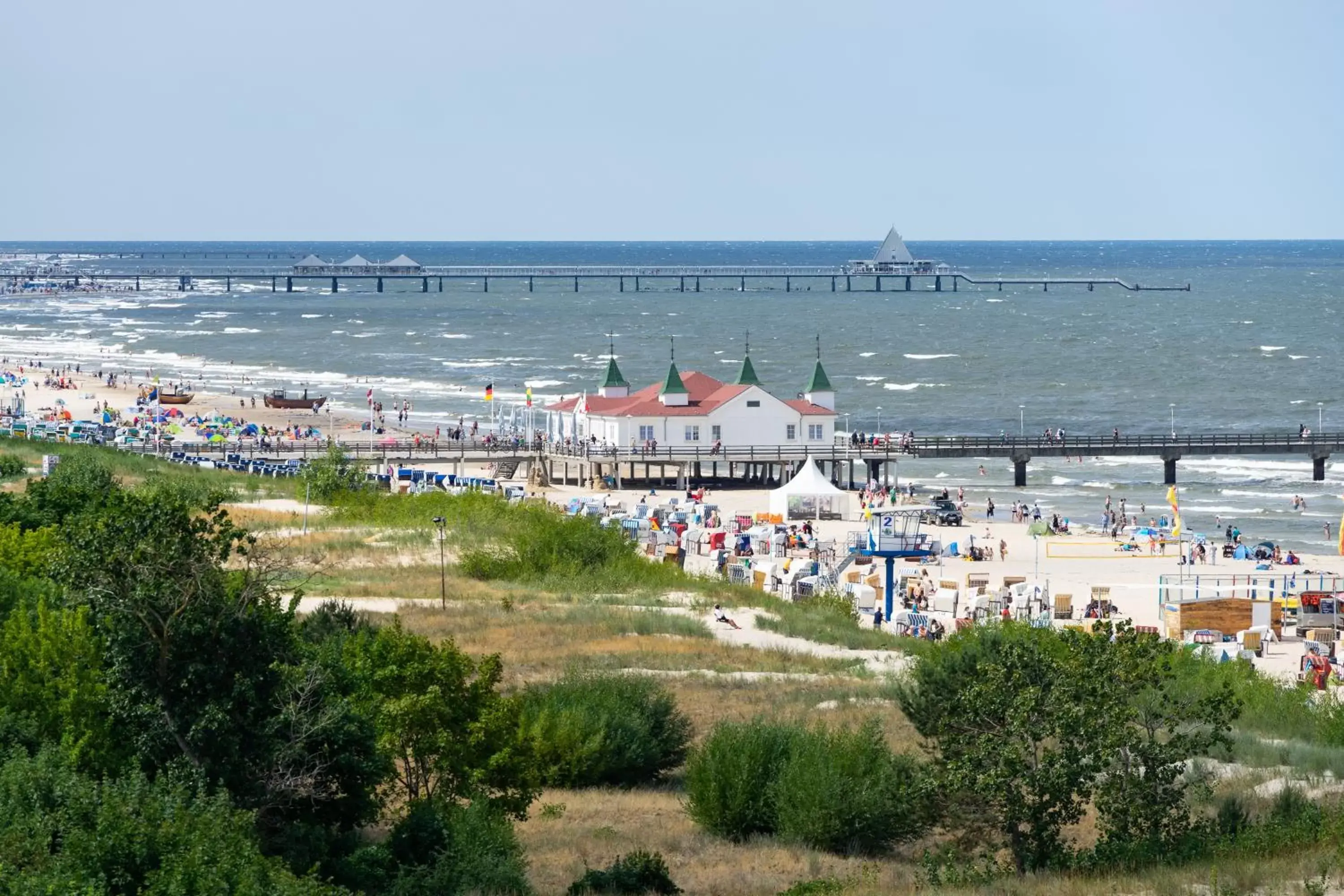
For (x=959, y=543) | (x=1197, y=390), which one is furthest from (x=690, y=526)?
(x=1197, y=390)

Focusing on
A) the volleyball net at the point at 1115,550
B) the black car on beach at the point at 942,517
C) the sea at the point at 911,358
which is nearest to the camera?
the volleyball net at the point at 1115,550

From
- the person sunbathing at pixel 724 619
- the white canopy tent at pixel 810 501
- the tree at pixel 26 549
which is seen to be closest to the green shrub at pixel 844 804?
the tree at pixel 26 549

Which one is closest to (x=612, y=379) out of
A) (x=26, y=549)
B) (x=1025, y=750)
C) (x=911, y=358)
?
(x=26, y=549)

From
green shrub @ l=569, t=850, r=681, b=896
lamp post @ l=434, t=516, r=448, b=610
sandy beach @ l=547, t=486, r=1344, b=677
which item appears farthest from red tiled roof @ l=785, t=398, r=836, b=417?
green shrub @ l=569, t=850, r=681, b=896

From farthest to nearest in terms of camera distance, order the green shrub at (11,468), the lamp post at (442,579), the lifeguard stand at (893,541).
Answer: the green shrub at (11,468) → the lifeguard stand at (893,541) → the lamp post at (442,579)

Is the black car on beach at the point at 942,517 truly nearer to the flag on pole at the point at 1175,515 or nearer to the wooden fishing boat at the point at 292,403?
the flag on pole at the point at 1175,515

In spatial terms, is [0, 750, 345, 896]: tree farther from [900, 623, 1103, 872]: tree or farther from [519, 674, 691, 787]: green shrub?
[519, 674, 691, 787]: green shrub
